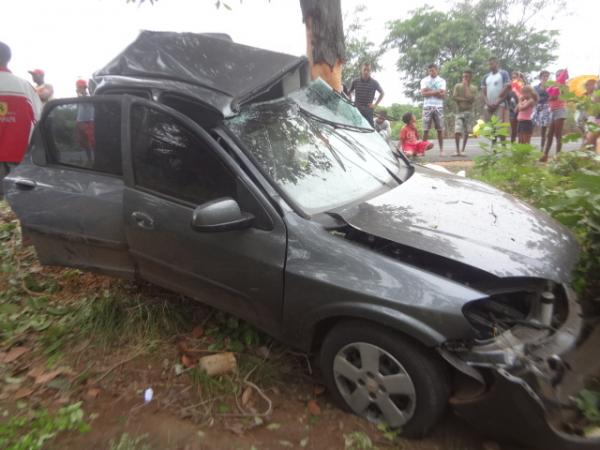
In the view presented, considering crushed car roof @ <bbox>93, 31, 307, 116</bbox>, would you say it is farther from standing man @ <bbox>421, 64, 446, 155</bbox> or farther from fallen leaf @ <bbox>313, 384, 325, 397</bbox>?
standing man @ <bbox>421, 64, 446, 155</bbox>

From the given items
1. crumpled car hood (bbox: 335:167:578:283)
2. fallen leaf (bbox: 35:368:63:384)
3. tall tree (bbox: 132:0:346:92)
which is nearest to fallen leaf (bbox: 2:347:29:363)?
fallen leaf (bbox: 35:368:63:384)

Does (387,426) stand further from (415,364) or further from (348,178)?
(348,178)

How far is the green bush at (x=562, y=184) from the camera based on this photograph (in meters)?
2.59

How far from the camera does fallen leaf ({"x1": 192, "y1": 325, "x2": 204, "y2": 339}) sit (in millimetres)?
3100

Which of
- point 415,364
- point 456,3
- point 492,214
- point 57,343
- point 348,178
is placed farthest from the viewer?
point 456,3

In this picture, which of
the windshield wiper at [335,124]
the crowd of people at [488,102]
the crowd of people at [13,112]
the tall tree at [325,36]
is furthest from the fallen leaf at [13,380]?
the crowd of people at [488,102]

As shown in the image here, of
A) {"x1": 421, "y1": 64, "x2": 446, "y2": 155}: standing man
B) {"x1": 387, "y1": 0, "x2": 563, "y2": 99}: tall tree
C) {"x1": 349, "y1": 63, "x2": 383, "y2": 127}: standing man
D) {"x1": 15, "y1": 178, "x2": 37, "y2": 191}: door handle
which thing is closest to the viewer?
{"x1": 15, "y1": 178, "x2": 37, "y2": 191}: door handle

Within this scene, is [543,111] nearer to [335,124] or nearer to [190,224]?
[335,124]

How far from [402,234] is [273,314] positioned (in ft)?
2.81

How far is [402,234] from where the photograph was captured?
2250mm

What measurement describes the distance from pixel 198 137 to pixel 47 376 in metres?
1.76

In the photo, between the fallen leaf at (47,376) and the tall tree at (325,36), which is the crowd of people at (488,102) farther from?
the fallen leaf at (47,376)

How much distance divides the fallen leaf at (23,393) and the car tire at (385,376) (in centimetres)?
176

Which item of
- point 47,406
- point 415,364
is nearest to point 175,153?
Result: point 47,406
